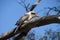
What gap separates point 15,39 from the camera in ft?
10.4

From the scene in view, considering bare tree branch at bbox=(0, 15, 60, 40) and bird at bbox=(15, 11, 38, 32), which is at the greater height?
bird at bbox=(15, 11, 38, 32)

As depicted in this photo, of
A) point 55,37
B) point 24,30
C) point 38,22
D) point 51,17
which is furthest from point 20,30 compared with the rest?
point 55,37

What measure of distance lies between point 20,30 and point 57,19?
0.67 meters

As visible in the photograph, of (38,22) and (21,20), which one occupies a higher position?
(21,20)

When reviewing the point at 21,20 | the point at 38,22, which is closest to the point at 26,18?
the point at 21,20

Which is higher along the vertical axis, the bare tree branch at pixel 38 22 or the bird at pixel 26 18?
the bird at pixel 26 18

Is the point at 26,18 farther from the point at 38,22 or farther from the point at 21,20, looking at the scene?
the point at 38,22

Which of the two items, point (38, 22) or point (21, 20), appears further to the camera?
point (21, 20)

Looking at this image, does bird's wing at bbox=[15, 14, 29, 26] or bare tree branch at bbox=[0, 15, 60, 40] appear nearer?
bare tree branch at bbox=[0, 15, 60, 40]

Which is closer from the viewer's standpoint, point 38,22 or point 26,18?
point 38,22

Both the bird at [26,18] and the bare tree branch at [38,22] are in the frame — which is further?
the bird at [26,18]

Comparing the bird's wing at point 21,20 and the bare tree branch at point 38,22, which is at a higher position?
the bird's wing at point 21,20

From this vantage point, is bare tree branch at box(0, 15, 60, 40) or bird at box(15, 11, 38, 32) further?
bird at box(15, 11, 38, 32)

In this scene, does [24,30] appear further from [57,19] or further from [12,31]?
[57,19]
